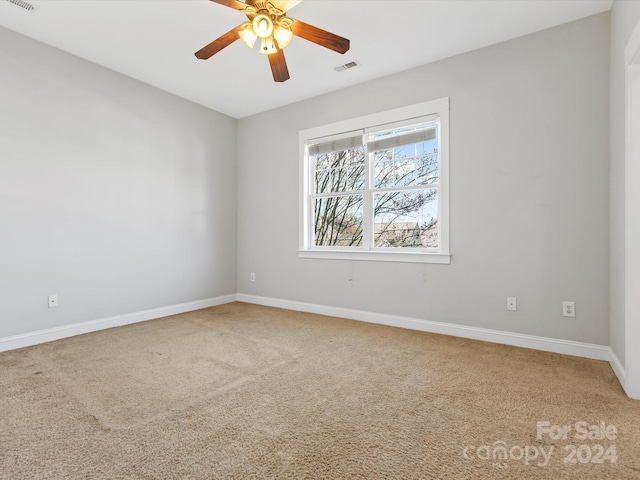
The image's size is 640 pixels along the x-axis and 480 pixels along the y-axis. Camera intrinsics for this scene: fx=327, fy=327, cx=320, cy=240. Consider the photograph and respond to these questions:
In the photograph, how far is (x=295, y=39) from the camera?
2.96m

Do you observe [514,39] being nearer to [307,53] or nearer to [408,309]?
[307,53]

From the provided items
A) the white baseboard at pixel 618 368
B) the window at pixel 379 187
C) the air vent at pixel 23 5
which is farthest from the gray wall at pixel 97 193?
the white baseboard at pixel 618 368

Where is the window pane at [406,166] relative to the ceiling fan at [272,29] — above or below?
below

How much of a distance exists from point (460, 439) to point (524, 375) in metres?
1.06

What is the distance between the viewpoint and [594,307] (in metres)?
2.62

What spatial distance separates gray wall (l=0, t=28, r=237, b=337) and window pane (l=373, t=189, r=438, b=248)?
237 centimetres

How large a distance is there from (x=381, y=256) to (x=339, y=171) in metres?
1.26

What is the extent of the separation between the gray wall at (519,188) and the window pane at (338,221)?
0.38 metres

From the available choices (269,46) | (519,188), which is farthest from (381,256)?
(269,46)

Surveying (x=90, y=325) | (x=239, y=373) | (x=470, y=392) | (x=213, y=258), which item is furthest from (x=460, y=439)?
(x=213, y=258)

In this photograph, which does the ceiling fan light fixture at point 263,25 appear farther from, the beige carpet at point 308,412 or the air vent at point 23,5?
the beige carpet at point 308,412

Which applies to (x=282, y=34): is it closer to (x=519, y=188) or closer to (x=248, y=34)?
(x=248, y=34)

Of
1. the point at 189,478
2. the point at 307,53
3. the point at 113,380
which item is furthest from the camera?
the point at 307,53

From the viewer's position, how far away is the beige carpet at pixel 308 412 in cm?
137
